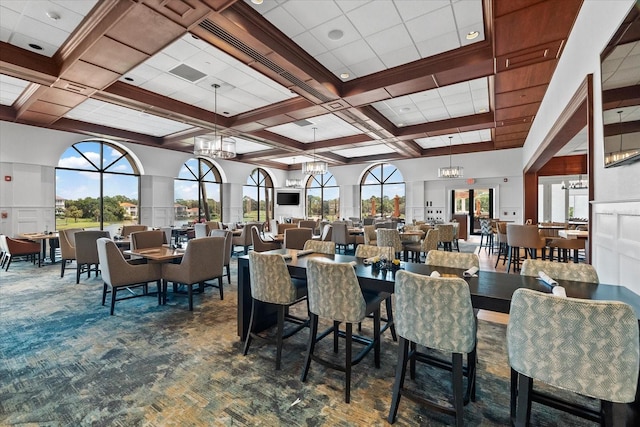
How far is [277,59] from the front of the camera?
12.8ft

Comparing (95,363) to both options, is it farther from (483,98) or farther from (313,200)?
(313,200)

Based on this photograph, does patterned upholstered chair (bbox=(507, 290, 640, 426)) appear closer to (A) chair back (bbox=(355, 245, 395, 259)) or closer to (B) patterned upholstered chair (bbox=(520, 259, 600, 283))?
(B) patterned upholstered chair (bbox=(520, 259, 600, 283))

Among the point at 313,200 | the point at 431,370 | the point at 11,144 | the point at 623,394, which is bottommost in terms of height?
the point at 431,370

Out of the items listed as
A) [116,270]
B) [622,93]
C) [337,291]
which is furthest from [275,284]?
[622,93]

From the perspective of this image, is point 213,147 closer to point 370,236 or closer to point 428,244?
point 370,236

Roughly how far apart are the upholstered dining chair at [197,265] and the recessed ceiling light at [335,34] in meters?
3.00

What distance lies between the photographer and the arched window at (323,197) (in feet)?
46.0

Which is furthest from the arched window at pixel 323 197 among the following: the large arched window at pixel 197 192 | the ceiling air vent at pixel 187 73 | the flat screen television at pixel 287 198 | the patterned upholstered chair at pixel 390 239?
the ceiling air vent at pixel 187 73

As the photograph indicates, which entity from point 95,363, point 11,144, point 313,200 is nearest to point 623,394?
point 95,363

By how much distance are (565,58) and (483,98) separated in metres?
2.79

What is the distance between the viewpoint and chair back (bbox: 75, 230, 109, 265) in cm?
505

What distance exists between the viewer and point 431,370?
8.21 feet

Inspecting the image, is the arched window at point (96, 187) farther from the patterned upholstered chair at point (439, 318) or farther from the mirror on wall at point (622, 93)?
the mirror on wall at point (622, 93)

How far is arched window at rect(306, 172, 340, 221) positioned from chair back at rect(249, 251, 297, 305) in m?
11.3
